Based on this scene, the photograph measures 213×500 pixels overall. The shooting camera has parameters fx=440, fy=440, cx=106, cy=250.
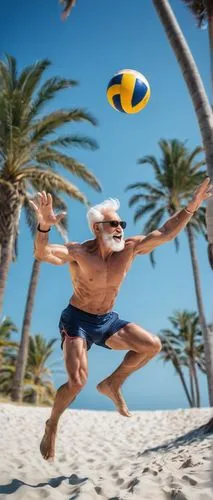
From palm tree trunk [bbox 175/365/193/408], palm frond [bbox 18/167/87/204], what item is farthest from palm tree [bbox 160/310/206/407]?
palm frond [bbox 18/167/87/204]

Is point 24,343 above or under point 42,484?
above

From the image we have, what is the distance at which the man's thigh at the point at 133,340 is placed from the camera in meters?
4.25

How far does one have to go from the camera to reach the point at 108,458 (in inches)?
285

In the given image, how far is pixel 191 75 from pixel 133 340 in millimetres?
5038

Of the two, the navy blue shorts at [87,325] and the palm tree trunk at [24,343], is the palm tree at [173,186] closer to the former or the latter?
the palm tree trunk at [24,343]

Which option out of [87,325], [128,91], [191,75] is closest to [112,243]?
[87,325]

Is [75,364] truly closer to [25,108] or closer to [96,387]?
[96,387]

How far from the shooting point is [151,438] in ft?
33.9

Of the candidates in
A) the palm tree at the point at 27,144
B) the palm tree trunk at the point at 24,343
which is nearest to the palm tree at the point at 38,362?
the palm tree trunk at the point at 24,343

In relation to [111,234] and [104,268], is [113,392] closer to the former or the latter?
[104,268]

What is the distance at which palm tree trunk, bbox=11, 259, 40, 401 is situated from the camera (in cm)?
1775

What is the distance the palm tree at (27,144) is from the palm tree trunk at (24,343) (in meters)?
3.55

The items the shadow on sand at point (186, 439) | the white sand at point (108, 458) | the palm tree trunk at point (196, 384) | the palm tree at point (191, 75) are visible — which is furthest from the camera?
the palm tree trunk at point (196, 384)

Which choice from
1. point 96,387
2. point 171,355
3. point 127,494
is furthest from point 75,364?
point 171,355
